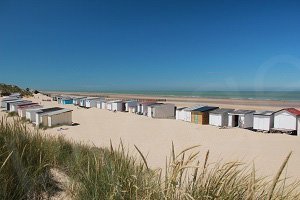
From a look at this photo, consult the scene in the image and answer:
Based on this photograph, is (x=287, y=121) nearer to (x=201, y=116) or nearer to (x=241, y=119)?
(x=241, y=119)

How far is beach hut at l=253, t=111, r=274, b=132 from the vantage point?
86.6ft

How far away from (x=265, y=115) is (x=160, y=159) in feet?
52.2

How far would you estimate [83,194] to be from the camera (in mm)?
2967

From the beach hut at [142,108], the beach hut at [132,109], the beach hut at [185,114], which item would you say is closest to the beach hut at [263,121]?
the beach hut at [185,114]

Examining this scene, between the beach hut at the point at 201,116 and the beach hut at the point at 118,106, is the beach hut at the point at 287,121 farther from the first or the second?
the beach hut at the point at 118,106

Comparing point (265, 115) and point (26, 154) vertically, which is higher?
point (26, 154)

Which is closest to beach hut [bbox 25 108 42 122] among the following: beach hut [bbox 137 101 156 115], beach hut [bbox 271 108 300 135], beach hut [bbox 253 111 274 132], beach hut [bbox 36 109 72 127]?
beach hut [bbox 36 109 72 127]

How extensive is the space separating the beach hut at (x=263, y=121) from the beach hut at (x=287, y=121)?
1.48 feet

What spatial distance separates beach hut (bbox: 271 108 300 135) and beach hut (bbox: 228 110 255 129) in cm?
315

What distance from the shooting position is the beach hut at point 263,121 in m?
26.4

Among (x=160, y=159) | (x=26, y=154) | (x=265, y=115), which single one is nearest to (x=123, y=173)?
(x=26, y=154)

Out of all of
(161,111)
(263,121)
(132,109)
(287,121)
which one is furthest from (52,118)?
(287,121)

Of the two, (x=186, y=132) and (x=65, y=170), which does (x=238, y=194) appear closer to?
(x=65, y=170)

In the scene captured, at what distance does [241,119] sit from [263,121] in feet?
8.81
